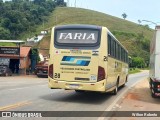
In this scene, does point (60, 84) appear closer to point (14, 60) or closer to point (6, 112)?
point (6, 112)

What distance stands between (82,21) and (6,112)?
139 metres

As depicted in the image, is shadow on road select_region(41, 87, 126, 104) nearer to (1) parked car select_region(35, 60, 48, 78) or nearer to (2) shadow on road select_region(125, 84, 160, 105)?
(2) shadow on road select_region(125, 84, 160, 105)

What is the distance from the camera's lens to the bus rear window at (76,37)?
15758mm

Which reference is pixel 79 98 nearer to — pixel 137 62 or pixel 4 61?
pixel 4 61

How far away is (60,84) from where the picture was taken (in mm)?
15680

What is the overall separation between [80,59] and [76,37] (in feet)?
3.25

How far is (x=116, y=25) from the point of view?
15200cm

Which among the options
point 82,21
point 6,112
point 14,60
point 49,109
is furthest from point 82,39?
point 82,21

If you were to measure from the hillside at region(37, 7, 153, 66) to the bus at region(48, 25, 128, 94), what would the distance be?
89.2 metres

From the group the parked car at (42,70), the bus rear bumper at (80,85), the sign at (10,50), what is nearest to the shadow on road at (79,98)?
the bus rear bumper at (80,85)

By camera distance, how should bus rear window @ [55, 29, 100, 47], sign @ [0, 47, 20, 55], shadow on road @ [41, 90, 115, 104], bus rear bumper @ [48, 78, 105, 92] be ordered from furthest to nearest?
sign @ [0, 47, 20, 55]
shadow on road @ [41, 90, 115, 104]
bus rear window @ [55, 29, 100, 47]
bus rear bumper @ [48, 78, 105, 92]

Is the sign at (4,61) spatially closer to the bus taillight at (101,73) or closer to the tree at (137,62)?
the bus taillight at (101,73)

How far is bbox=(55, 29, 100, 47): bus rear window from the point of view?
1576 cm

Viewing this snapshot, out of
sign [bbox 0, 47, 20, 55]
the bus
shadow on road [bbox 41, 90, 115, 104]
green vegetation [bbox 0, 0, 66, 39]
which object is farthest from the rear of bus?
green vegetation [bbox 0, 0, 66, 39]
